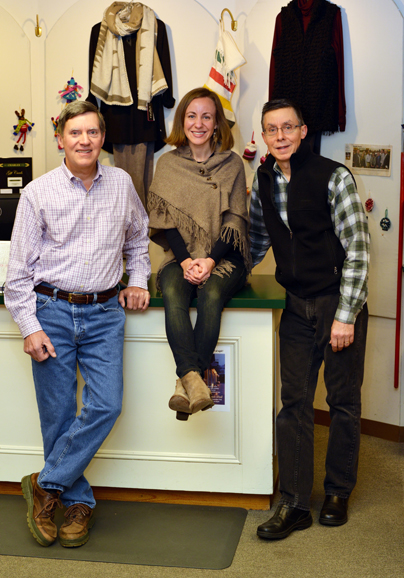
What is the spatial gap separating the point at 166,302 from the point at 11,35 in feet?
9.04

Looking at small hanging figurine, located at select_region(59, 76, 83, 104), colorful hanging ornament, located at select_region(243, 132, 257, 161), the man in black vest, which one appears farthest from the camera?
small hanging figurine, located at select_region(59, 76, 83, 104)

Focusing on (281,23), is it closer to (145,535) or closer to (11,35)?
(11,35)

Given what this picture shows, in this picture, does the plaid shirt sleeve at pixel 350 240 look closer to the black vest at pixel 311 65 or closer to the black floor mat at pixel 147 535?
the black floor mat at pixel 147 535

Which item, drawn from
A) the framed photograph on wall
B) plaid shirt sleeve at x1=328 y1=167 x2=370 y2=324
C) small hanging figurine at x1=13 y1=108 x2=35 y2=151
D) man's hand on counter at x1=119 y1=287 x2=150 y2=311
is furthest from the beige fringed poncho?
small hanging figurine at x1=13 y1=108 x2=35 y2=151

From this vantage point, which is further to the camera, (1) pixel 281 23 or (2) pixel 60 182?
(1) pixel 281 23

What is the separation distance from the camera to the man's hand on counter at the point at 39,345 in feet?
6.88

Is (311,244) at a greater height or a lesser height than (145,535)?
greater

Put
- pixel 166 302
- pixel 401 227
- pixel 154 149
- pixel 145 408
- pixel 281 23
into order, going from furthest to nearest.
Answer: pixel 154 149 < pixel 281 23 < pixel 401 227 < pixel 145 408 < pixel 166 302

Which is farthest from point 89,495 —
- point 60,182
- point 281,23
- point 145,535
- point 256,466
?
point 281,23

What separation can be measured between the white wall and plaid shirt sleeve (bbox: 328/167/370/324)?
121 cm

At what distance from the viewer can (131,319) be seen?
2.40 metres

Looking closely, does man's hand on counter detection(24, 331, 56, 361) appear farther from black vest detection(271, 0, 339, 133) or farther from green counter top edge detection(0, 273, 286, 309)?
black vest detection(271, 0, 339, 133)

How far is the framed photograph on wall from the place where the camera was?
3213mm

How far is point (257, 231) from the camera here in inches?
99.6
